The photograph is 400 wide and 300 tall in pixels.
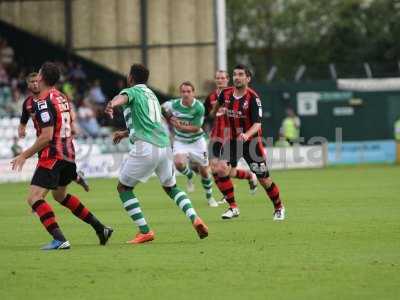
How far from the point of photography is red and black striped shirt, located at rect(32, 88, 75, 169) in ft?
41.0

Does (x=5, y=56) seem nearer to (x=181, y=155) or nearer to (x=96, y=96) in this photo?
(x=96, y=96)

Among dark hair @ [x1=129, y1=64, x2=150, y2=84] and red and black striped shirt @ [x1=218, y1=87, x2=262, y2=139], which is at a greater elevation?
dark hair @ [x1=129, y1=64, x2=150, y2=84]

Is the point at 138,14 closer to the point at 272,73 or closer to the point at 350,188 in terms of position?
the point at 272,73

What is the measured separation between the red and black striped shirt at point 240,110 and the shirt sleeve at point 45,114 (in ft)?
13.8

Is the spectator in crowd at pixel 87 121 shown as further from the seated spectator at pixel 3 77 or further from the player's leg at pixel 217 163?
the player's leg at pixel 217 163

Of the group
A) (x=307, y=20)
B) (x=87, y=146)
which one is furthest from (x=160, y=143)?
(x=307, y=20)

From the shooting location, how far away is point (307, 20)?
2594 inches

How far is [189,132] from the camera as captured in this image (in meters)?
20.1

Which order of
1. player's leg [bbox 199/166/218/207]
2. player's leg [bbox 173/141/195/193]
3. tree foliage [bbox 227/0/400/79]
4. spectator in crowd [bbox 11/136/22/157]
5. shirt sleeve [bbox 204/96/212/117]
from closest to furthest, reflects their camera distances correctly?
shirt sleeve [bbox 204/96/212/117] < player's leg [bbox 199/166/218/207] < player's leg [bbox 173/141/195/193] < spectator in crowd [bbox 11/136/22/157] < tree foliage [bbox 227/0/400/79]

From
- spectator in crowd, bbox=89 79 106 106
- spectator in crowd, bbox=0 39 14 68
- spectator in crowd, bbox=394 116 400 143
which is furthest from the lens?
spectator in crowd, bbox=394 116 400 143

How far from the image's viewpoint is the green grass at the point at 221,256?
31.3ft

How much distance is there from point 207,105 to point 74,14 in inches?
820

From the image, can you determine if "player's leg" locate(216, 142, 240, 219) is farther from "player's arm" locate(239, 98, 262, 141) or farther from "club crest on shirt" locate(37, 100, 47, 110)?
"club crest on shirt" locate(37, 100, 47, 110)

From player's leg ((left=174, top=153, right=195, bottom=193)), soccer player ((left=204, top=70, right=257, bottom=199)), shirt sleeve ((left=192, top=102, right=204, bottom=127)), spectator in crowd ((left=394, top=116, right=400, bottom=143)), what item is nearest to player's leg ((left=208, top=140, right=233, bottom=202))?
soccer player ((left=204, top=70, right=257, bottom=199))
